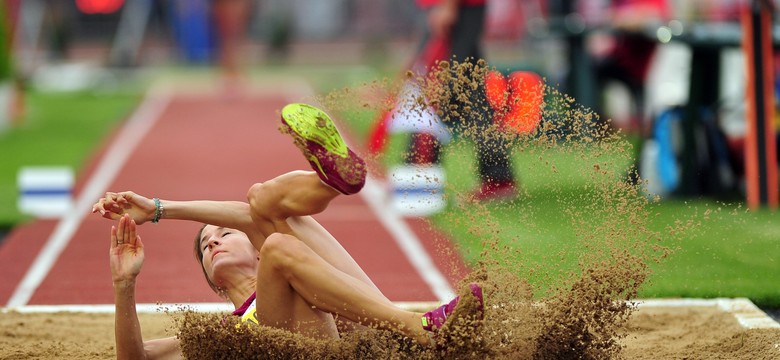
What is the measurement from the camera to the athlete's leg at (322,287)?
4.25 meters

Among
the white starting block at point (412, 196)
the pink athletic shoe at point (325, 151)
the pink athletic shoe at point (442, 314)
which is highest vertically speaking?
the white starting block at point (412, 196)

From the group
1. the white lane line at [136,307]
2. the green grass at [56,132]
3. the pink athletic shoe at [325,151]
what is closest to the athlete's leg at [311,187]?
the pink athletic shoe at [325,151]

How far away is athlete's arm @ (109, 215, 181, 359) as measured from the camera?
14.5 ft

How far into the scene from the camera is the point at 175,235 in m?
8.36

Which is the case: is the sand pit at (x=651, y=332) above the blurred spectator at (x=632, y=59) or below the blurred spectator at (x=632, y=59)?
below

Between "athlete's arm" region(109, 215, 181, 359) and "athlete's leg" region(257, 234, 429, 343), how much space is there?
1.56ft

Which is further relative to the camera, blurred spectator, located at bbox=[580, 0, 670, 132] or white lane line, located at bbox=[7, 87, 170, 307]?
blurred spectator, located at bbox=[580, 0, 670, 132]

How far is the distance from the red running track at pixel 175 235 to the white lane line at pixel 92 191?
1cm

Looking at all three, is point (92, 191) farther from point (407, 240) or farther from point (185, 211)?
point (185, 211)

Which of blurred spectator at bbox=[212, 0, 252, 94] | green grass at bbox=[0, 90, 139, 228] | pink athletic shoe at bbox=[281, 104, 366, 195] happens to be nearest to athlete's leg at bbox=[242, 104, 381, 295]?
pink athletic shoe at bbox=[281, 104, 366, 195]

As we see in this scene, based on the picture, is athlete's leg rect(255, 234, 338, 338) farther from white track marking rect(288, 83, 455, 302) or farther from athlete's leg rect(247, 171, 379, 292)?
white track marking rect(288, 83, 455, 302)

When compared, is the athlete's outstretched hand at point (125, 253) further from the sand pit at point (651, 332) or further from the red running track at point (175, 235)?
the red running track at point (175, 235)

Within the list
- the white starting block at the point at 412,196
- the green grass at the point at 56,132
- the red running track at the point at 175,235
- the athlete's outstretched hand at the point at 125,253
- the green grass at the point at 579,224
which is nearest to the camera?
the athlete's outstretched hand at the point at 125,253

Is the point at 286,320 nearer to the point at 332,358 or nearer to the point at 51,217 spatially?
the point at 332,358
